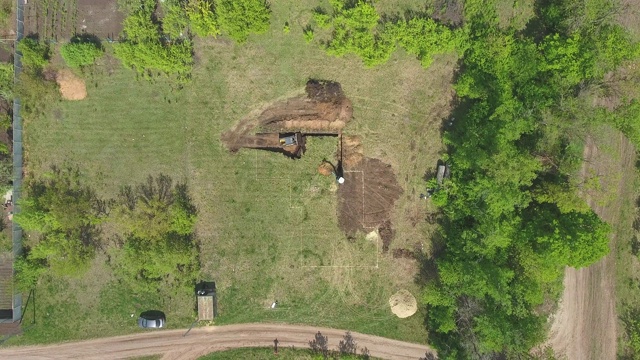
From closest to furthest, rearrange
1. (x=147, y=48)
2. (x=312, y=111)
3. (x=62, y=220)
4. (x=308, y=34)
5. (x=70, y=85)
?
(x=147, y=48) < (x=62, y=220) < (x=308, y=34) < (x=70, y=85) < (x=312, y=111)

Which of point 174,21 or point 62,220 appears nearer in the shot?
point 62,220

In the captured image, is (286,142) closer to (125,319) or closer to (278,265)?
(278,265)

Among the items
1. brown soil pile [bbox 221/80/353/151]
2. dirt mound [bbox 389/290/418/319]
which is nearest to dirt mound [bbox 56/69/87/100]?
brown soil pile [bbox 221/80/353/151]

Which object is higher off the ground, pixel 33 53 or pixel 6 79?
pixel 33 53

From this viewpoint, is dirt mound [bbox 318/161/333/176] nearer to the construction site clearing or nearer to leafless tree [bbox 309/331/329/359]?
the construction site clearing

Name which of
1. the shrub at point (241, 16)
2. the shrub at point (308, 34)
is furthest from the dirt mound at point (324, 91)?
the shrub at point (241, 16)

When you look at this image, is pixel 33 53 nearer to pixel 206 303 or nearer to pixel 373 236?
pixel 206 303

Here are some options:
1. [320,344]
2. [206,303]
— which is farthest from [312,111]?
[320,344]

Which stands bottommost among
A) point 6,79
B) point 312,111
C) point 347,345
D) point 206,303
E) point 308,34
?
point 347,345

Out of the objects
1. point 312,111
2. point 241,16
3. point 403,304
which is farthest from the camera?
point 403,304
